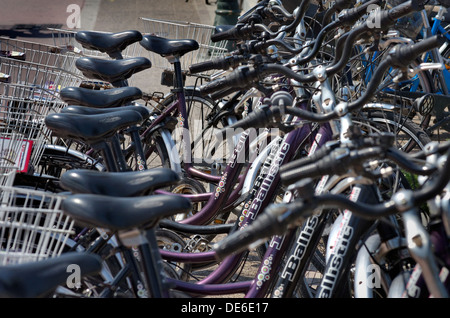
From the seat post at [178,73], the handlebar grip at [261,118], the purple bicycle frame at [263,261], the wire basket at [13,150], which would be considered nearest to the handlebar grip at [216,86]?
the handlebar grip at [261,118]

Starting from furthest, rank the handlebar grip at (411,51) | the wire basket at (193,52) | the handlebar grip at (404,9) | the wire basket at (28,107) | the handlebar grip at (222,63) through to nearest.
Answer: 1. the wire basket at (193,52)
2. the wire basket at (28,107)
3. the handlebar grip at (222,63)
4. the handlebar grip at (404,9)
5. the handlebar grip at (411,51)

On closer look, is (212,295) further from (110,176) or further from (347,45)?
(347,45)

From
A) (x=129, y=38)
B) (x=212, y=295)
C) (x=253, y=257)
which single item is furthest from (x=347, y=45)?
(x=253, y=257)

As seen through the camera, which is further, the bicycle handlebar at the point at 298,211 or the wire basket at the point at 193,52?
the wire basket at the point at 193,52

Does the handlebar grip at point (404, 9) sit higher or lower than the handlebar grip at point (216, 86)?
higher

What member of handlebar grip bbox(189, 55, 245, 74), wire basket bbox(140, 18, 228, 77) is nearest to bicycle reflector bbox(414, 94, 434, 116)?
wire basket bbox(140, 18, 228, 77)

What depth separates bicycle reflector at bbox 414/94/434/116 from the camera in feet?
15.1

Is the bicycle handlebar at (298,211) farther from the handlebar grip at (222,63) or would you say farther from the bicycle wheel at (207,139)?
the bicycle wheel at (207,139)

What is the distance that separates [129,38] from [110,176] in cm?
228

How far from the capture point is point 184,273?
12.8 feet

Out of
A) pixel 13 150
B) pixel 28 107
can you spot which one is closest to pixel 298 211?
pixel 13 150

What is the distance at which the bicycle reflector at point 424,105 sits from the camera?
460 cm

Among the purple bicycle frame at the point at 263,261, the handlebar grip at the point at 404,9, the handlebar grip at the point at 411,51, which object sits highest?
the handlebar grip at the point at 404,9

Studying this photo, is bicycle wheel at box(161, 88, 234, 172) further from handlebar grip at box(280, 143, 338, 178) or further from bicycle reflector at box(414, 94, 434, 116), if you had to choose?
handlebar grip at box(280, 143, 338, 178)
